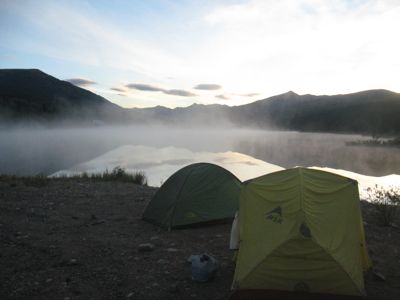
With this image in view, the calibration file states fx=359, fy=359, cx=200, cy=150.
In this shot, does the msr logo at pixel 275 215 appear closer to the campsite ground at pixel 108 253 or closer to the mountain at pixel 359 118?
the campsite ground at pixel 108 253

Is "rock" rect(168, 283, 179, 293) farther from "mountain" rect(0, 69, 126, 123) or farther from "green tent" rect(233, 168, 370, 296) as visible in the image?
"mountain" rect(0, 69, 126, 123)

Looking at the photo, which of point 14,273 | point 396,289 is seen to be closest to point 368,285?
point 396,289

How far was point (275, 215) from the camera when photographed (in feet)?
17.8

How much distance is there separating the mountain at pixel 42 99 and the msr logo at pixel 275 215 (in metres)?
124

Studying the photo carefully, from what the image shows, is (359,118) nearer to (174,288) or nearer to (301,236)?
(301,236)

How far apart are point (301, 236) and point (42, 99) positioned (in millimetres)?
157925

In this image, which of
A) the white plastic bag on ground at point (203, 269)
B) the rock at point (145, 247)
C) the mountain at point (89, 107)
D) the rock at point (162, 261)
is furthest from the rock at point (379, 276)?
the mountain at point (89, 107)

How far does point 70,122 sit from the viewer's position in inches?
5891

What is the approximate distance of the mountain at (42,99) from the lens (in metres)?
122

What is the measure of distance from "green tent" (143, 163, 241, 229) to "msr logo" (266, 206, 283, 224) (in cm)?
342

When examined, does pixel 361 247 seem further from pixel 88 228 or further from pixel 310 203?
pixel 88 228

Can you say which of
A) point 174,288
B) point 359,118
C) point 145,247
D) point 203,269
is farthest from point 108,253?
point 359,118

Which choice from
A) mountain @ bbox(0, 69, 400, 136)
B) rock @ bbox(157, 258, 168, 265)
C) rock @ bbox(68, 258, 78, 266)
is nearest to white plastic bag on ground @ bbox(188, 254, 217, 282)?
rock @ bbox(157, 258, 168, 265)

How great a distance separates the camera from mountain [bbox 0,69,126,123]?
401ft
